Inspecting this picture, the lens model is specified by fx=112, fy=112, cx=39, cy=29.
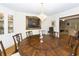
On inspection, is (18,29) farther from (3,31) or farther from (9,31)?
(3,31)

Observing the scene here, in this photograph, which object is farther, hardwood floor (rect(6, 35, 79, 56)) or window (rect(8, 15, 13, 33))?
window (rect(8, 15, 13, 33))

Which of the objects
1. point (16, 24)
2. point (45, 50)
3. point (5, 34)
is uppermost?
point (16, 24)

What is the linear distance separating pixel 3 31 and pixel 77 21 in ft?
11.2

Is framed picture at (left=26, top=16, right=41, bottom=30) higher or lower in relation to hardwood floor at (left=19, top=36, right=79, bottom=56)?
higher

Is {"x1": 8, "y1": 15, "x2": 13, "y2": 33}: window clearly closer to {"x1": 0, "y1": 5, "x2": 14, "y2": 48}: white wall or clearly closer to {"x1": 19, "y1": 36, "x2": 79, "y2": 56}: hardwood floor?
{"x1": 0, "y1": 5, "x2": 14, "y2": 48}: white wall

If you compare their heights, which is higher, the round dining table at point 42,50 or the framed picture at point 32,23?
the framed picture at point 32,23

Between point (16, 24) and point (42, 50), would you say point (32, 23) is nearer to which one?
point (16, 24)

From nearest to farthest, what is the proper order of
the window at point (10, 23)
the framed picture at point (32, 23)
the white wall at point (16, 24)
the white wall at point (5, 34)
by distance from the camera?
the white wall at point (5, 34)
the white wall at point (16, 24)
the window at point (10, 23)
the framed picture at point (32, 23)

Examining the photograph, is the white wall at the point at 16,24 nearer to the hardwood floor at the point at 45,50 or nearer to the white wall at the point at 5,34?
the white wall at the point at 5,34

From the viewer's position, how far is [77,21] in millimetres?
5098

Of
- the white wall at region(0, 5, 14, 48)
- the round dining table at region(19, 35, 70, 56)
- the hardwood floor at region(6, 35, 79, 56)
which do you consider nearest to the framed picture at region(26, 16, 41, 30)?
the white wall at region(0, 5, 14, 48)

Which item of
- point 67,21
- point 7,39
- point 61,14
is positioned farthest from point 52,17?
point 7,39

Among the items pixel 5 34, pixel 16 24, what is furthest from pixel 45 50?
pixel 16 24

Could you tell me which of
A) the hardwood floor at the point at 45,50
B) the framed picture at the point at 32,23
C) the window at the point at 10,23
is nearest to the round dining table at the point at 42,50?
the hardwood floor at the point at 45,50
